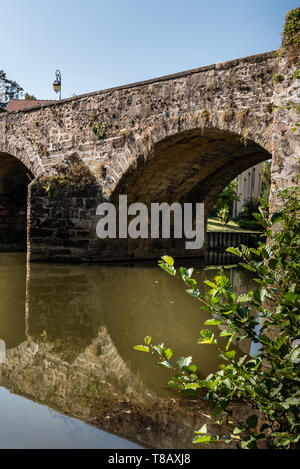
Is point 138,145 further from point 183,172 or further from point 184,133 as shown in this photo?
point 183,172

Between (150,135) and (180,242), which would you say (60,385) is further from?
(180,242)

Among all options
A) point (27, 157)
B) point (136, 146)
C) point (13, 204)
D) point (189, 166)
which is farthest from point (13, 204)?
point (136, 146)

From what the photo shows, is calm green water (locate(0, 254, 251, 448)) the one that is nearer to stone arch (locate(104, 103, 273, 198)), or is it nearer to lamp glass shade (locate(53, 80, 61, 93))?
stone arch (locate(104, 103, 273, 198))

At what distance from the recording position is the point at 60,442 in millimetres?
2193

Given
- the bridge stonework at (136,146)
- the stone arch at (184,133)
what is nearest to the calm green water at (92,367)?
the stone arch at (184,133)

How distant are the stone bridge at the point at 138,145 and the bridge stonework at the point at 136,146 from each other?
21 millimetres

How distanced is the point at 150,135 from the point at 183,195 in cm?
334

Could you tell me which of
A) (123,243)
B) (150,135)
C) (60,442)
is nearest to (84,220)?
(123,243)

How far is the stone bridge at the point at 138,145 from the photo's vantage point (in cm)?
714

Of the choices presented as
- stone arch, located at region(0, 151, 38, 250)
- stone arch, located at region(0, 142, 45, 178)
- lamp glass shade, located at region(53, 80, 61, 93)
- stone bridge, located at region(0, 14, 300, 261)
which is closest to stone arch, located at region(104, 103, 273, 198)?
stone bridge, located at region(0, 14, 300, 261)

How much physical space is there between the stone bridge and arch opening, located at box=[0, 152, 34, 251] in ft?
4.68

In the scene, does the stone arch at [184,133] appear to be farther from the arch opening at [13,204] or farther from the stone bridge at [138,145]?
the arch opening at [13,204]

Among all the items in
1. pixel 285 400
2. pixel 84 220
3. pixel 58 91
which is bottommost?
pixel 285 400

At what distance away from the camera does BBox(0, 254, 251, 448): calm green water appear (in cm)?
235
